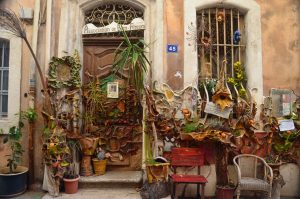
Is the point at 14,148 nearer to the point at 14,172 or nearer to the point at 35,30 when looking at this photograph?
the point at 14,172

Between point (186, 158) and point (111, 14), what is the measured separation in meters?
3.13

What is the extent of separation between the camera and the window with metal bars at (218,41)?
6.07 meters

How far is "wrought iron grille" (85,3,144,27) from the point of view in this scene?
6.23m

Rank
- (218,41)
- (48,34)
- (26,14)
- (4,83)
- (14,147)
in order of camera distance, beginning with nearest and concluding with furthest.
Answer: (14,147), (48,34), (26,14), (4,83), (218,41)

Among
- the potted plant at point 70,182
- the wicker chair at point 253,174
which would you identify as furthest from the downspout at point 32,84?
the wicker chair at point 253,174

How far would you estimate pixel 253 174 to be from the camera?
5742 millimetres

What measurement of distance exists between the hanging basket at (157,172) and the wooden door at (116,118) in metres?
1.18

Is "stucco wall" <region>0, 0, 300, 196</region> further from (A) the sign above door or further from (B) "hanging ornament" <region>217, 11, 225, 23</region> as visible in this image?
(B) "hanging ornament" <region>217, 11, 225, 23</region>

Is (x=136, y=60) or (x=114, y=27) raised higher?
(x=114, y=27)

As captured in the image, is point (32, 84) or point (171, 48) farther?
point (171, 48)

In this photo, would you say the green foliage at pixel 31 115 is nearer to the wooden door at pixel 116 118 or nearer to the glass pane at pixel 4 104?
the glass pane at pixel 4 104

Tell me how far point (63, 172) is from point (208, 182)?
2540mm

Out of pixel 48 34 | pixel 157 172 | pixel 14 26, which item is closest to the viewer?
pixel 157 172

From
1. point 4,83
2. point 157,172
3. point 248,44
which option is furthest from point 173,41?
point 4,83
